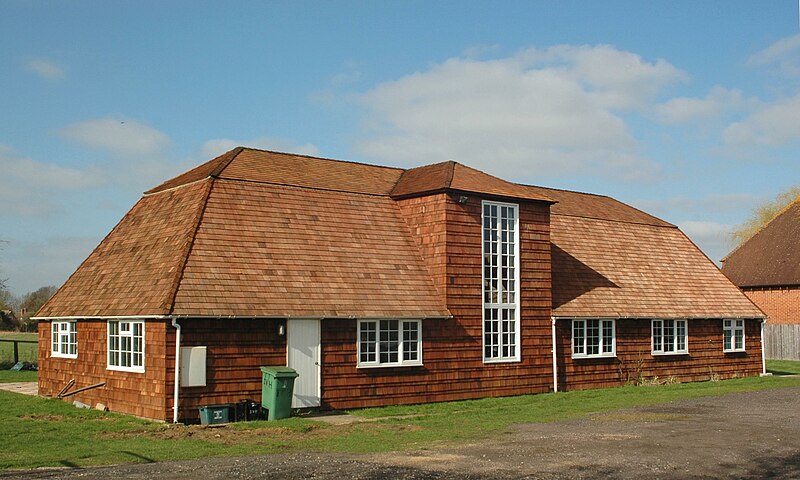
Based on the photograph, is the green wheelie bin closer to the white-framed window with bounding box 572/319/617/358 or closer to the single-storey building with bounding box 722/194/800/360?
the white-framed window with bounding box 572/319/617/358

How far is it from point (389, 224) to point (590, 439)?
38.2ft

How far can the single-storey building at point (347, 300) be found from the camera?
20.6 meters

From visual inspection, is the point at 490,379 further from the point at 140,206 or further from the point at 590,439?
the point at 140,206

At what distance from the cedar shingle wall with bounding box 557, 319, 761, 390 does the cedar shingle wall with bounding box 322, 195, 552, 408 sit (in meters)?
0.95

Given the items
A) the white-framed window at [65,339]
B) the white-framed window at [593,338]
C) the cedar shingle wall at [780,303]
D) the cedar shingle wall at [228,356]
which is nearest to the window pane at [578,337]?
the white-framed window at [593,338]

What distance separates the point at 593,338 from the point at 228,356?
520 inches

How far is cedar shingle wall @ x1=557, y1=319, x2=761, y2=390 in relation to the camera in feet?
90.3

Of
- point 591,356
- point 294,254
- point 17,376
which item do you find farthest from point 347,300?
point 17,376

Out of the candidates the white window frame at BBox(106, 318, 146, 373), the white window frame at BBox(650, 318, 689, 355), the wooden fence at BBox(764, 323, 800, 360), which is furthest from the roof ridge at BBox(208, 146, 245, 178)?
the wooden fence at BBox(764, 323, 800, 360)

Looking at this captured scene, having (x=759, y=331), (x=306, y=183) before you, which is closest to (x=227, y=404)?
(x=306, y=183)

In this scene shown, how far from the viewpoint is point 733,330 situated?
3319 centimetres

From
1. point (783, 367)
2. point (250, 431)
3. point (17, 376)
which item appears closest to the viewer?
point (250, 431)

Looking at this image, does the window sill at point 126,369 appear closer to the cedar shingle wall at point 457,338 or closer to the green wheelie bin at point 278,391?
the green wheelie bin at point 278,391

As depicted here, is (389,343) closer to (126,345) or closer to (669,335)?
(126,345)
